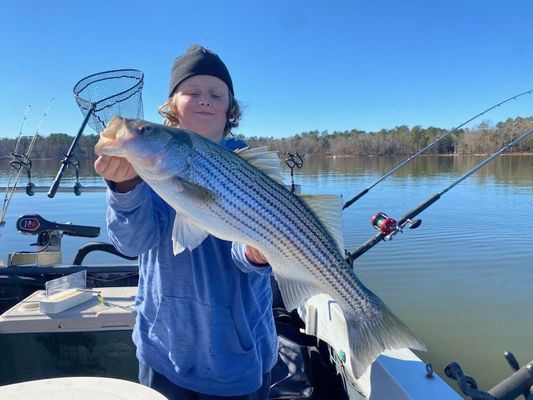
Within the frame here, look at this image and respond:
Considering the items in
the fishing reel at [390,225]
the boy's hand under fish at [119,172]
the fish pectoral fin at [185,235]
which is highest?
the boy's hand under fish at [119,172]

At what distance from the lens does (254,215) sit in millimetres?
2195

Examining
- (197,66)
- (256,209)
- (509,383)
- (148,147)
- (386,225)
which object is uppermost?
(197,66)

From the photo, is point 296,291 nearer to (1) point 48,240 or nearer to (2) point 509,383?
(2) point 509,383

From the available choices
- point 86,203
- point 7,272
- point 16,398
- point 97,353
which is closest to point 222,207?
point 16,398

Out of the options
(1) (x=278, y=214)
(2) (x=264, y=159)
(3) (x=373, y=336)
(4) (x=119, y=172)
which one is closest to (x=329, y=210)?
(1) (x=278, y=214)

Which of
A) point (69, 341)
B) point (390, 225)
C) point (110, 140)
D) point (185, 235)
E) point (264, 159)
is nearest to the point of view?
point (110, 140)

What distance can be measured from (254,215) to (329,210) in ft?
1.63

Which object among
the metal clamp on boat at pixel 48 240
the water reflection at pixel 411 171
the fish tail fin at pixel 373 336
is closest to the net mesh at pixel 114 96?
the metal clamp on boat at pixel 48 240

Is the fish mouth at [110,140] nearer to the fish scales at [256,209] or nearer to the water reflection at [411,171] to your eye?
the fish scales at [256,209]

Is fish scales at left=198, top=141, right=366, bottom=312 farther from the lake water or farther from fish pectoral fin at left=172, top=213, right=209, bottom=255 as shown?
the lake water

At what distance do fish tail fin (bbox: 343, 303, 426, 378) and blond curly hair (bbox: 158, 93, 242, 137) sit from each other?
1447 mm

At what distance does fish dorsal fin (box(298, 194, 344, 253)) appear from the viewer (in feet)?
7.90

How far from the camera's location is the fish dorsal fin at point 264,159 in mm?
2320

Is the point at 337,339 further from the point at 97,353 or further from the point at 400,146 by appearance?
the point at 400,146
